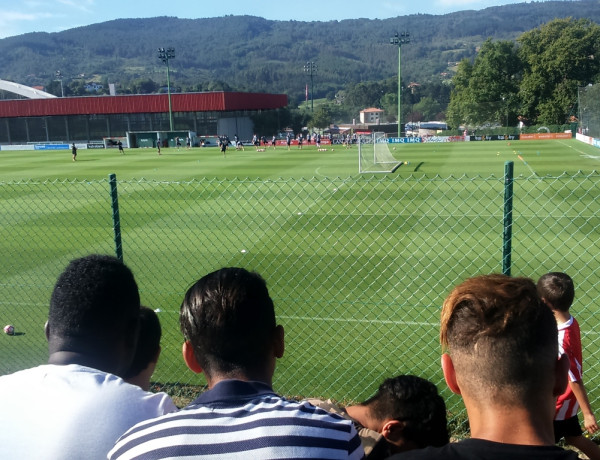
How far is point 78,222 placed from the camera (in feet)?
47.3

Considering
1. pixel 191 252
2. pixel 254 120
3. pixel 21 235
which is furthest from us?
pixel 254 120

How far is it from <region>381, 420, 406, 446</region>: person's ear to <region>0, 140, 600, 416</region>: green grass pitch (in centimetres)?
351

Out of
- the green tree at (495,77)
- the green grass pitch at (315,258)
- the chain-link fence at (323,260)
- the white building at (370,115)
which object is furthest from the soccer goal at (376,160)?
the white building at (370,115)

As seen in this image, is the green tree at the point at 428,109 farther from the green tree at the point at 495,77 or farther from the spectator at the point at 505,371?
the spectator at the point at 505,371

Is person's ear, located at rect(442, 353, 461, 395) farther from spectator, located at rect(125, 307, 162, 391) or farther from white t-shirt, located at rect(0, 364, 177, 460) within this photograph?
spectator, located at rect(125, 307, 162, 391)

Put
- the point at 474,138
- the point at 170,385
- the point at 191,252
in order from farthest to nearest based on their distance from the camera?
1. the point at 474,138
2. the point at 191,252
3. the point at 170,385

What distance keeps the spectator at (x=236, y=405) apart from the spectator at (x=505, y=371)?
0.31 metres

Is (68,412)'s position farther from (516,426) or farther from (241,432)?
(516,426)

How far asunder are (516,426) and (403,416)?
89 centimetres

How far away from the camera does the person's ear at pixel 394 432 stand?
2516mm

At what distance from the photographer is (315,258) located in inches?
423

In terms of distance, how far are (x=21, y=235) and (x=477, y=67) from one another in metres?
66.3

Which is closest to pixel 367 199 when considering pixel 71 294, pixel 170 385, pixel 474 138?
pixel 170 385

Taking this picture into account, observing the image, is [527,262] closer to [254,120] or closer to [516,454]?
[516,454]
